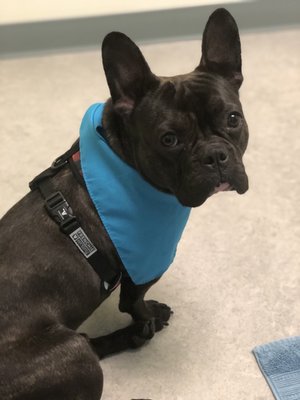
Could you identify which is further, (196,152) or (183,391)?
(183,391)

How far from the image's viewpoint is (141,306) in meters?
1.71

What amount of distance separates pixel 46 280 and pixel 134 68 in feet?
1.73

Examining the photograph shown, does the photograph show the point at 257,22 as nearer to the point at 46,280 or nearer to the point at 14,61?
the point at 14,61

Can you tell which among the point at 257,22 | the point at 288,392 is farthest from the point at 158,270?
the point at 257,22

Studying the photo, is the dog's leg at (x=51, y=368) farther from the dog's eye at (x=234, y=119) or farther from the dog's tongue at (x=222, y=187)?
Result: the dog's eye at (x=234, y=119)

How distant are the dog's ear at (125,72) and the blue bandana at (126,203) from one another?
10 cm

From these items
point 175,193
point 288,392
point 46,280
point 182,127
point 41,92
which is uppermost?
point 182,127

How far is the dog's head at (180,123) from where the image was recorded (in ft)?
4.35

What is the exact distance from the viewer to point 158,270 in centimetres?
155

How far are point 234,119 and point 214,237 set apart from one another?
763 millimetres

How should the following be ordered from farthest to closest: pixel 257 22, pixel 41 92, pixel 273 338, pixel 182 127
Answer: pixel 257 22
pixel 41 92
pixel 273 338
pixel 182 127

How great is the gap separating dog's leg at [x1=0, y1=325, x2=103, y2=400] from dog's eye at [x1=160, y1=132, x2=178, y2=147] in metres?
0.49

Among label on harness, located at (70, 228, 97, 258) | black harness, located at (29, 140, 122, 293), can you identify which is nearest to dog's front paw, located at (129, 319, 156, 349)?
black harness, located at (29, 140, 122, 293)

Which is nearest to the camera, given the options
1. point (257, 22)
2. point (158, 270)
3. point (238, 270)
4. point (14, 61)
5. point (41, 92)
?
point (158, 270)
